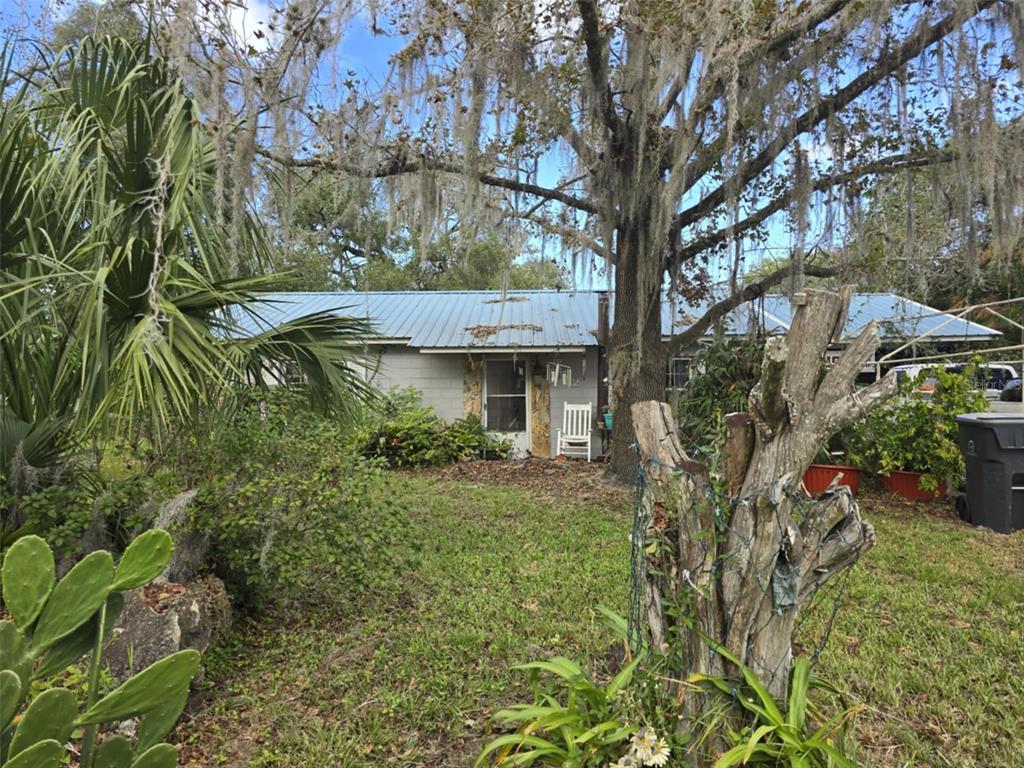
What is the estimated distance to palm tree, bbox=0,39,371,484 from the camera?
3057 millimetres

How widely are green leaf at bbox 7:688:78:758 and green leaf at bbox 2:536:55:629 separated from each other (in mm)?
258

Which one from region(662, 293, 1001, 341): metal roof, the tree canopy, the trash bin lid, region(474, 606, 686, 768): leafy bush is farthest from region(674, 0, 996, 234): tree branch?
region(474, 606, 686, 768): leafy bush

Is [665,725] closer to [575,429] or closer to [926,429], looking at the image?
[926,429]

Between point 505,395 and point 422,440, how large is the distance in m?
2.05

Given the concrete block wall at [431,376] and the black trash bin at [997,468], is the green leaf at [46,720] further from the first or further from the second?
the concrete block wall at [431,376]

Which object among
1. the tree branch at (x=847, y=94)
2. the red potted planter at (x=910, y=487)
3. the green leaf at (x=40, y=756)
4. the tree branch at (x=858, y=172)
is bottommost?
the red potted planter at (x=910, y=487)

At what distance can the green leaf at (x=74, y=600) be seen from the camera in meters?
1.68

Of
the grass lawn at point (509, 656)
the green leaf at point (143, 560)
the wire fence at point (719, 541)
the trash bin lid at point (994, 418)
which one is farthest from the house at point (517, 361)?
the green leaf at point (143, 560)

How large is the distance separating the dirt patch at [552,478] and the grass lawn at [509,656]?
2177 mm

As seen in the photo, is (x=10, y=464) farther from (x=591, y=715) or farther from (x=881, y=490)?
(x=881, y=490)

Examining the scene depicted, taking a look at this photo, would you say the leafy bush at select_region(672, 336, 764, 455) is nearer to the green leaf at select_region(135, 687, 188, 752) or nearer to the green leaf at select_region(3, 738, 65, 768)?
the green leaf at select_region(135, 687, 188, 752)

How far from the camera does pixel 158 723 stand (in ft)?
5.90

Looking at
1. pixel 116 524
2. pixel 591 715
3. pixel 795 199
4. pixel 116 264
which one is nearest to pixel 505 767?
pixel 591 715

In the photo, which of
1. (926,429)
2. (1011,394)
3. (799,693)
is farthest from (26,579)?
(1011,394)
